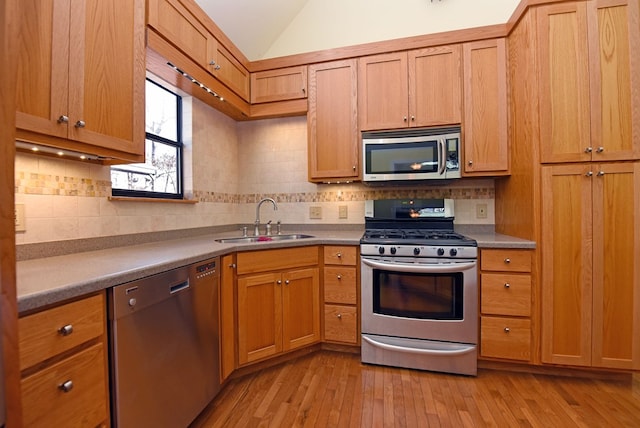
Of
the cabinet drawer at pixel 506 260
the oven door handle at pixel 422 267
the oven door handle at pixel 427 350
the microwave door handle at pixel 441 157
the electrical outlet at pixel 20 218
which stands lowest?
the oven door handle at pixel 427 350

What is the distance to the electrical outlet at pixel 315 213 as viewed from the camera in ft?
9.26

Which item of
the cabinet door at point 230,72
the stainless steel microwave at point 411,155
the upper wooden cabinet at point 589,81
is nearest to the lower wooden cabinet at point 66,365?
the cabinet door at point 230,72

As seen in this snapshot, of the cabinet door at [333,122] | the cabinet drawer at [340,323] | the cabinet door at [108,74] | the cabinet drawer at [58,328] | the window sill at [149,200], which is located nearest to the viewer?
the cabinet drawer at [58,328]

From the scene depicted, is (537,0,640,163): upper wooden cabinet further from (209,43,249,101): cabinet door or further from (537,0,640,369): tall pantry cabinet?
(209,43,249,101): cabinet door

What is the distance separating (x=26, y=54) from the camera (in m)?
1.00

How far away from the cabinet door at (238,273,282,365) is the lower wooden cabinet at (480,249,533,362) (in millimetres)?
1408

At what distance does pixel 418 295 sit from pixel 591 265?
3.50ft

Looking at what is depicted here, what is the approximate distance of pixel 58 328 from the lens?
0.87 m

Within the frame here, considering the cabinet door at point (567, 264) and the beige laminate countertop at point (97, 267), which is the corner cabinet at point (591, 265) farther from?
the beige laminate countertop at point (97, 267)

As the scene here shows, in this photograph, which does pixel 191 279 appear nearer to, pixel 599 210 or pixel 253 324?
pixel 253 324

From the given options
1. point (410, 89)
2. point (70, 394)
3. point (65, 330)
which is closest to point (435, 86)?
point (410, 89)

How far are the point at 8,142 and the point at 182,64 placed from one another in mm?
1402

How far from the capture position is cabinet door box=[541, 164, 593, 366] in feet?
5.91

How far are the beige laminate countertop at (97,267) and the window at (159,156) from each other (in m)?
0.42
